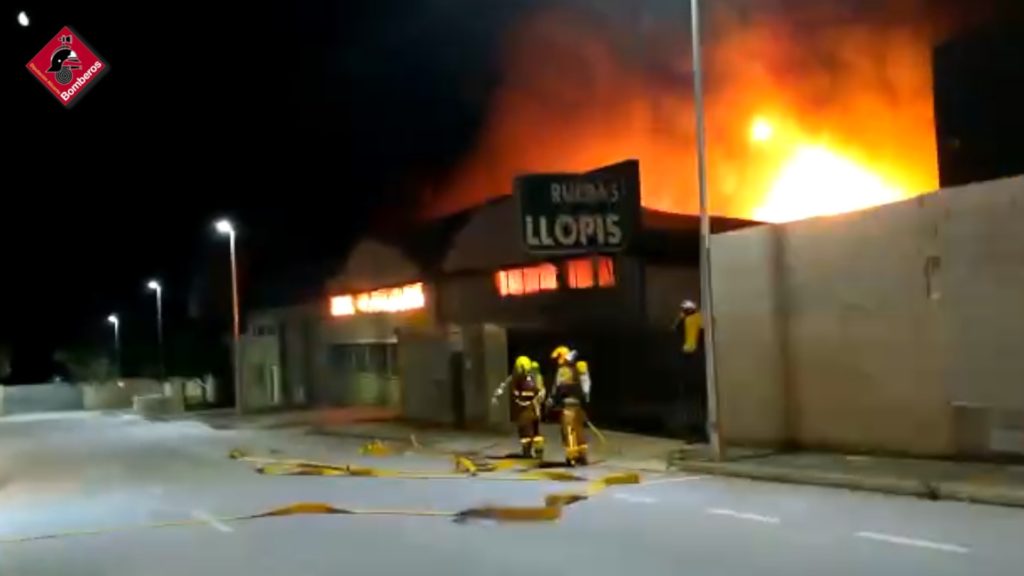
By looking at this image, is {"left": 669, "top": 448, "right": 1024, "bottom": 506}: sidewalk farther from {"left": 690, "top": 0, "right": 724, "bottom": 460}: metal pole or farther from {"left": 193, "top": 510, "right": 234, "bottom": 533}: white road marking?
{"left": 193, "top": 510, "right": 234, "bottom": 533}: white road marking

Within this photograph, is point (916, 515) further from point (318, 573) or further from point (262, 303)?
point (262, 303)

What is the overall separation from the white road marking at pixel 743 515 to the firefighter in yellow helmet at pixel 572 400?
4356mm

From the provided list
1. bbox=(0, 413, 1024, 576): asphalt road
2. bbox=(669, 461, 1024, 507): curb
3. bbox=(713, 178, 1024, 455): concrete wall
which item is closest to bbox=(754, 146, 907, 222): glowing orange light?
bbox=(713, 178, 1024, 455): concrete wall

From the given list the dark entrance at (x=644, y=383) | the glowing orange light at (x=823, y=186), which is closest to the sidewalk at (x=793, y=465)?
the dark entrance at (x=644, y=383)

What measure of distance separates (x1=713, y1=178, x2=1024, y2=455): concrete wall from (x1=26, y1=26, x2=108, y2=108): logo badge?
8.87 meters

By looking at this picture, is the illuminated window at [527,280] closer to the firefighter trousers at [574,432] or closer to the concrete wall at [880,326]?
the concrete wall at [880,326]

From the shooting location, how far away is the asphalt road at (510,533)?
8.31 meters

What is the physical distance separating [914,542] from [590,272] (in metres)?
18.2

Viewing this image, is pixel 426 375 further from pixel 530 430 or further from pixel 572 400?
pixel 572 400

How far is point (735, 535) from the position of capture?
31.1 feet

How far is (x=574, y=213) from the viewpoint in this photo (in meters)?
20.4

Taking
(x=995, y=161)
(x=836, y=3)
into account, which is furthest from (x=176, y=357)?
(x=995, y=161)

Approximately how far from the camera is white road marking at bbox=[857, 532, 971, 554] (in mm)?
8484

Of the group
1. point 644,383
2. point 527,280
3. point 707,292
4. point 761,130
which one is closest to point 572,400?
point 707,292
